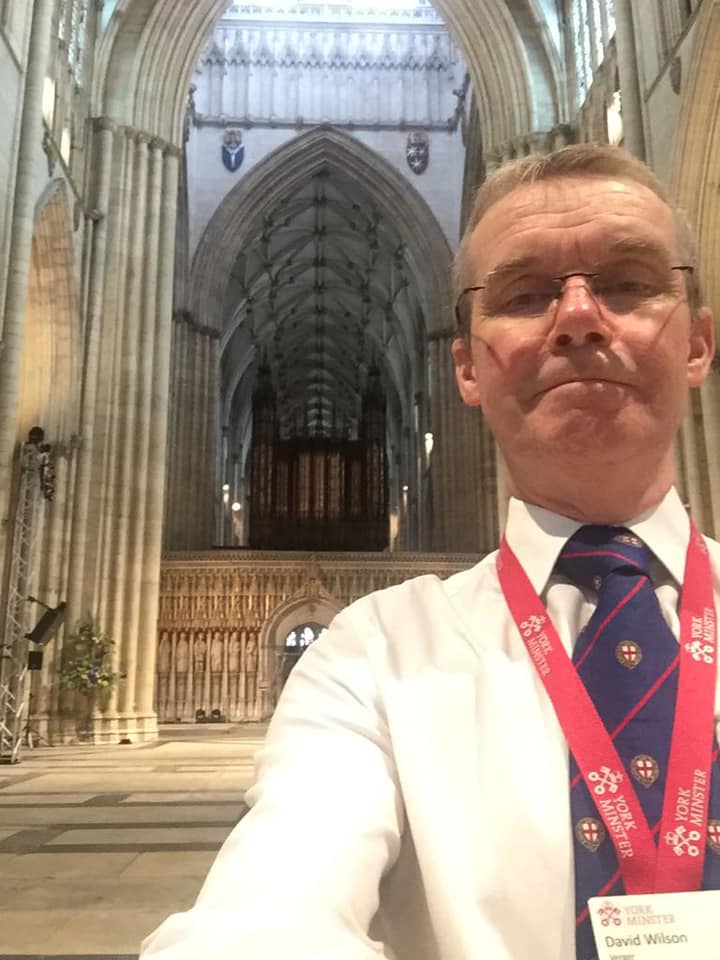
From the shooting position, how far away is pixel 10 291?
33.1 feet

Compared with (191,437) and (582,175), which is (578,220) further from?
(191,437)

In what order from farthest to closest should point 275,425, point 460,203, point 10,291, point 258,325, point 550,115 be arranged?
point 258,325 < point 275,425 < point 460,203 < point 550,115 < point 10,291

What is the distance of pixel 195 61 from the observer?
1578 cm

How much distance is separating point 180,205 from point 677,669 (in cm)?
2540

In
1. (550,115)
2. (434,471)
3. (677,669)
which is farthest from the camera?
(434,471)

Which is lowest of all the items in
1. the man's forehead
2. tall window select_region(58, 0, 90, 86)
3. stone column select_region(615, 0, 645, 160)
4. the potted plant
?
the potted plant

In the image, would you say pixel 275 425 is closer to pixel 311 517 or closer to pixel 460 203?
pixel 311 517

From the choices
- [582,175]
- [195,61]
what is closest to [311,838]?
[582,175]

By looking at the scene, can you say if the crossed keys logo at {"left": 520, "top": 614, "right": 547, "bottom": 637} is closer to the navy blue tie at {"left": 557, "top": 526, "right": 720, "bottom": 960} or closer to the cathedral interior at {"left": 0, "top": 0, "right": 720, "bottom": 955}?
the navy blue tie at {"left": 557, "top": 526, "right": 720, "bottom": 960}

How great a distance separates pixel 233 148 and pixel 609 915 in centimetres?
2742

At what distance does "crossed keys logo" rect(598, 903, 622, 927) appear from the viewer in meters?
0.77

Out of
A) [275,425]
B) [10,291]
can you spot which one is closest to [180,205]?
[275,425]

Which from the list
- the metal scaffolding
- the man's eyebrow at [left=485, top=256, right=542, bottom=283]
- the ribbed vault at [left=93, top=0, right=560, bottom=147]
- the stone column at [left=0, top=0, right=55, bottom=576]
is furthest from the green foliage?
the man's eyebrow at [left=485, top=256, right=542, bottom=283]

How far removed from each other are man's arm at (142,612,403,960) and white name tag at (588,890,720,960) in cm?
22
